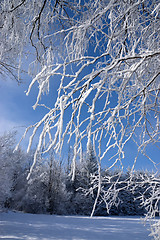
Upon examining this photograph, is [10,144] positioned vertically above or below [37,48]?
above

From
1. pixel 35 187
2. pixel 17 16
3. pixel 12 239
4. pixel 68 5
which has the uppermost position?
pixel 68 5

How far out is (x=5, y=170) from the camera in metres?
10.8

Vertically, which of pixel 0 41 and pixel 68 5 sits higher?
pixel 68 5

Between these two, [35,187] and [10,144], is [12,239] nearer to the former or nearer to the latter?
[10,144]

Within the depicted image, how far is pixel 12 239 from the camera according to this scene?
6.00 metres

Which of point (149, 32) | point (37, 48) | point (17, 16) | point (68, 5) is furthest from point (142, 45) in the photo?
point (17, 16)

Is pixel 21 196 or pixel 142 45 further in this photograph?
pixel 21 196

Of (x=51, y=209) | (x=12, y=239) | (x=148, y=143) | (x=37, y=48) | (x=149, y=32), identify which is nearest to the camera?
(x=148, y=143)

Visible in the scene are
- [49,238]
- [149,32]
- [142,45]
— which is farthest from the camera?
[49,238]

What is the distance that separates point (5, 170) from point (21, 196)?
8048mm

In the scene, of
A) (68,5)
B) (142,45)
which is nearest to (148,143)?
(142,45)

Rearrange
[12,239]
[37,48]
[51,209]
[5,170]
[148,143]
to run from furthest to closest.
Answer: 1. [51,209]
2. [5,170]
3. [12,239]
4. [37,48]
5. [148,143]

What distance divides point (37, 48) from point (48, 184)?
16904 mm

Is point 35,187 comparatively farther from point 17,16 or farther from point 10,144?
point 17,16
